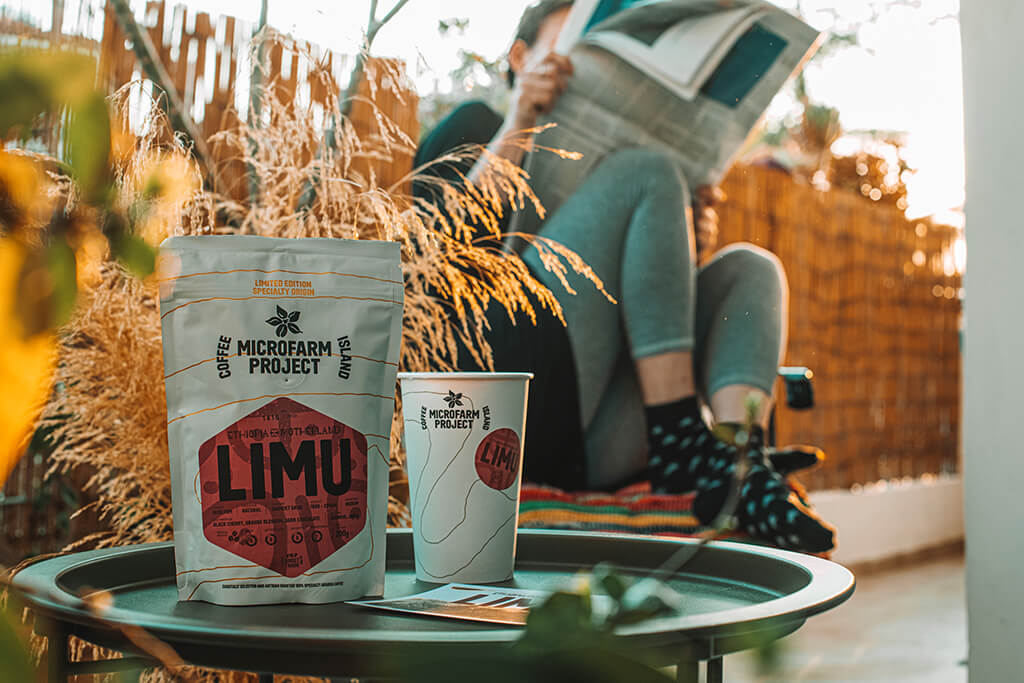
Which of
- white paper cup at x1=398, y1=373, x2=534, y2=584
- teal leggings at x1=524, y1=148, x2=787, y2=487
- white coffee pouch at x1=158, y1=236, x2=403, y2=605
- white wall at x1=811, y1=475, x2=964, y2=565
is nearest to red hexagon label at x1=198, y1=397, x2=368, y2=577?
white coffee pouch at x1=158, y1=236, x2=403, y2=605

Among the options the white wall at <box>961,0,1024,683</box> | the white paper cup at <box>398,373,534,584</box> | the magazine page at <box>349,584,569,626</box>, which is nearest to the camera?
the magazine page at <box>349,584,569,626</box>

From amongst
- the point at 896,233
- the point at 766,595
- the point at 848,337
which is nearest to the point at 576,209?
the point at 766,595

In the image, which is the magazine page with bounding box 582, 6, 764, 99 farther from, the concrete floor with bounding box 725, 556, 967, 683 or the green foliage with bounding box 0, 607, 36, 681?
the green foliage with bounding box 0, 607, 36, 681

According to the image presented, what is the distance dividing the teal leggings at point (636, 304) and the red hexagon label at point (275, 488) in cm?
82

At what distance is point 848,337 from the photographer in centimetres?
314

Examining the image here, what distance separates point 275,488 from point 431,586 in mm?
168

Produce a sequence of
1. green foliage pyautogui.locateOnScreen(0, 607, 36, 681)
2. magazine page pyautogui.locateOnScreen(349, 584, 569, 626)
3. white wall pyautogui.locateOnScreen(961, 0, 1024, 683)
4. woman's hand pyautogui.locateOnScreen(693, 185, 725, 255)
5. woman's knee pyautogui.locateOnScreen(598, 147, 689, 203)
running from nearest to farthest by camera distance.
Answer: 1. green foliage pyautogui.locateOnScreen(0, 607, 36, 681)
2. magazine page pyautogui.locateOnScreen(349, 584, 569, 626)
3. white wall pyautogui.locateOnScreen(961, 0, 1024, 683)
4. woman's knee pyautogui.locateOnScreen(598, 147, 689, 203)
5. woman's hand pyautogui.locateOnScreen(693, 185, 725, 255)

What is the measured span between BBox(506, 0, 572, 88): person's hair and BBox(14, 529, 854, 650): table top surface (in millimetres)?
990

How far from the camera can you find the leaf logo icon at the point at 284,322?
488 mm

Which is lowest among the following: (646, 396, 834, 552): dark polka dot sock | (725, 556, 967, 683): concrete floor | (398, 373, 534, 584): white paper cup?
(725, 556, 967, 683): concrete floor

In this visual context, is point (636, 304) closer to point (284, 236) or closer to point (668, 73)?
point (668, 73)

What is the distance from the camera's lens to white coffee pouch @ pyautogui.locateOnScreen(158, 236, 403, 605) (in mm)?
479

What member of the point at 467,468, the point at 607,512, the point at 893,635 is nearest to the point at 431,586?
the point at 467,468

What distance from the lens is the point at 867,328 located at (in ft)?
10.8
